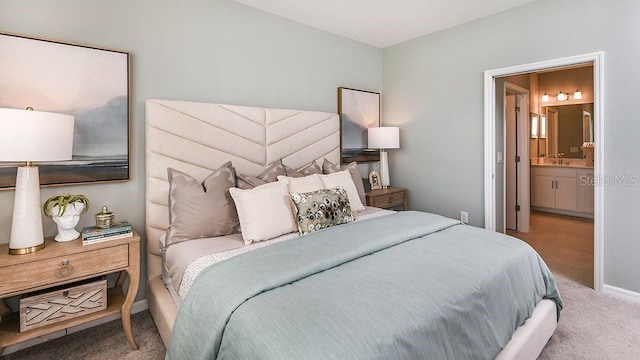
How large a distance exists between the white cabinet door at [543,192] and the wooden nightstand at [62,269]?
247 inches

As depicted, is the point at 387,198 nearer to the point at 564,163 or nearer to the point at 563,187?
the point at 563,187

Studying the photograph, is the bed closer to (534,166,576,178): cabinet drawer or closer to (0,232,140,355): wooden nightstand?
(0,232,140,355): wooden nightstand

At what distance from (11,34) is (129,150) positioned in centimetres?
92

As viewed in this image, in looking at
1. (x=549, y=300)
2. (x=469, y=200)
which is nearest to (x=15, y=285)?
(x=549, y=300)

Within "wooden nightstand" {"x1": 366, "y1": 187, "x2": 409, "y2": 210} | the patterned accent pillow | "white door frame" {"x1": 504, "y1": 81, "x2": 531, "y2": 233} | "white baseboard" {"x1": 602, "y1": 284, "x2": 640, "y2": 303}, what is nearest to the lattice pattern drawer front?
the patterned accent pillow

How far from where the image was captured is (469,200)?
11.8 feet

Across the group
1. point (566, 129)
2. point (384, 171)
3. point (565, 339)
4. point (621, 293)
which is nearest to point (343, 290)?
point (565, 339)

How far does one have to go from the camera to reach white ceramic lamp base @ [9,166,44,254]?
1.73 m

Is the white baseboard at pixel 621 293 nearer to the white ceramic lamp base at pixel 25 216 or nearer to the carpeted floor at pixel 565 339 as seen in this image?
the carpeted floor at pixel 565 339

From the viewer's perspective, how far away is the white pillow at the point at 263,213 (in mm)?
2129

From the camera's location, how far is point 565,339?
81.9 inches

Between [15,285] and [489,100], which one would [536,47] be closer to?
[489,100]

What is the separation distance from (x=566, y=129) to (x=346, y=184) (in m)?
5.20

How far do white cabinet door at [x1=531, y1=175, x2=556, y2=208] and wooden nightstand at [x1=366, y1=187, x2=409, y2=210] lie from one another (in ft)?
10.7
